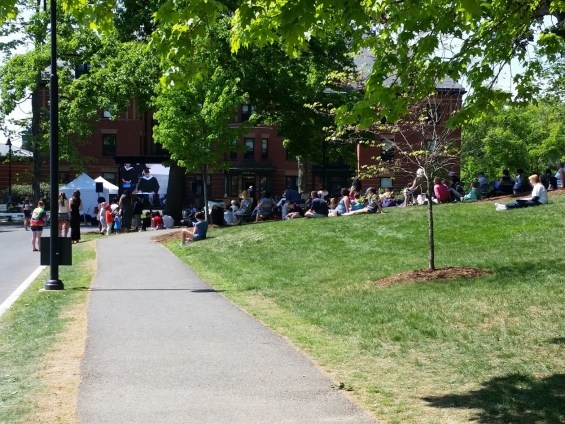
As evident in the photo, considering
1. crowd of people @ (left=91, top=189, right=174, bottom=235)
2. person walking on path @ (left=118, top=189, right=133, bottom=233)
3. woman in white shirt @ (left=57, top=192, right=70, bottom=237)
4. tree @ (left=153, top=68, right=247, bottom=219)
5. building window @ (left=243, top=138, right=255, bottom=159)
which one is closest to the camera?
woman in white shirt @ (left=57, top=192, right=70, bottom=237)

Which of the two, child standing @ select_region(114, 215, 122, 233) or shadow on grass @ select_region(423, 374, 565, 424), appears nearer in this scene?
shadow on grass @ select_region(423, 374, 565, 424)

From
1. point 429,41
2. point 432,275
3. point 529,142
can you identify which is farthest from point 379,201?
point 529,142

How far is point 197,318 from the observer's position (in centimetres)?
1145

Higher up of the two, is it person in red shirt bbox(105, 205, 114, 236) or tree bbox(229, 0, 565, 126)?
tree bbox(229, 0, 565, 126)

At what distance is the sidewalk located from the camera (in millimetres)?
6355

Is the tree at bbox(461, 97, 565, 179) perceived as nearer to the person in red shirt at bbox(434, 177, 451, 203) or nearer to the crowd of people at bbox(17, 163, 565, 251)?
the crowd of people at bbox(17, 163, 565, 251)

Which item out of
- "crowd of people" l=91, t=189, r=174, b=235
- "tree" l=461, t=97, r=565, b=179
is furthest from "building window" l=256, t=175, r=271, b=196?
"crowd of people" l=91, t=189, r=174, b=235

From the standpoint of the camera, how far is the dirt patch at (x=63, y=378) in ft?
21.0

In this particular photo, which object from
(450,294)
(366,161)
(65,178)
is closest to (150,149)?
(65,178)

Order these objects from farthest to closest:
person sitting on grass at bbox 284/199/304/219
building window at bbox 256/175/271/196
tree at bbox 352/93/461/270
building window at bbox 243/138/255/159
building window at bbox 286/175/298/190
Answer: building window at bbox 286/175/298/190
building window at bbox 243/138/255/159
building window at bbox 256/175/271/196
person sitting on grass at bbox 284/199/304/219
tree at bbox 352/93/461/270

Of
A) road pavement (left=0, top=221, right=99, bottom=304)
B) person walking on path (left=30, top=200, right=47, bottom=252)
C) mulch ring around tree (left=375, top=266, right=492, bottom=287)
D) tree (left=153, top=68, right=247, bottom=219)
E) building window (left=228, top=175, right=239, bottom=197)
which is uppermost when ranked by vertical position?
tree (left=153, top=68, right=247, bottom=219)

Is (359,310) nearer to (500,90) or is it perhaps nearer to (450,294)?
(450,294)

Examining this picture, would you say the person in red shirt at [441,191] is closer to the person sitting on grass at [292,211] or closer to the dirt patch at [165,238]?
the person sitting on grass at [292,211]

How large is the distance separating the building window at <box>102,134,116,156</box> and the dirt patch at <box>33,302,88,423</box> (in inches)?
2400
